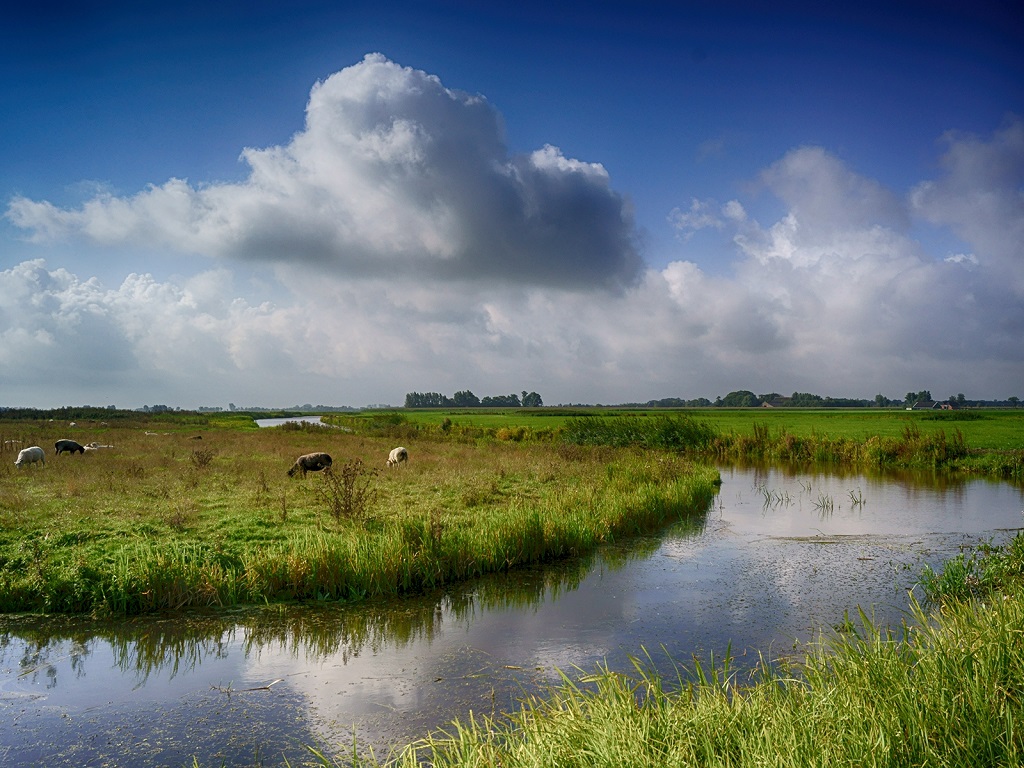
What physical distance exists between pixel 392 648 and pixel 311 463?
14.6 metres

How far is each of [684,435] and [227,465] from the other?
26.7 metres

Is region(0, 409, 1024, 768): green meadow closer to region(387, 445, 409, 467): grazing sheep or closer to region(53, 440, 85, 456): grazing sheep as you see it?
region(387, 445, 409, 467): grazing sheep

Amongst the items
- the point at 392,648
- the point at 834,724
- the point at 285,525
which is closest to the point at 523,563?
the point at 392,648

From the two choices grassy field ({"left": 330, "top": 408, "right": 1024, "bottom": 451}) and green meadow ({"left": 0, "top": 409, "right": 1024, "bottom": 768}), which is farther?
grassy field ({"left": 330, "top": 408, "right": 1024, "bottom": 451})

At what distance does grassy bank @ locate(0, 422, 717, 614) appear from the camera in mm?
10062

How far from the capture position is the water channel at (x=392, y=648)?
253 inches

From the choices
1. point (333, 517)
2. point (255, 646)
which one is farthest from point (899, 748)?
point (333, 517)

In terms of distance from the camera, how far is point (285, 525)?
13.5m

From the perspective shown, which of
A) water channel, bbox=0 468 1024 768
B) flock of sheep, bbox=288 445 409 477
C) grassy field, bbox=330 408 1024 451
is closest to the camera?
water channel, bbox=0 468 1024 768

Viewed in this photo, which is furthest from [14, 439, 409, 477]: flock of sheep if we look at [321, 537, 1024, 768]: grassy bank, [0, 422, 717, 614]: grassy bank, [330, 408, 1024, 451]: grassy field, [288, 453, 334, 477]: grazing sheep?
[330, 408, 1024, 451]: grassy field

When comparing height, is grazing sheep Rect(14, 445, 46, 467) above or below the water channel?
above

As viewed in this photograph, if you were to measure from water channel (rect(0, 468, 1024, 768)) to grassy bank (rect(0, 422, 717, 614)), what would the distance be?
0.51 meters

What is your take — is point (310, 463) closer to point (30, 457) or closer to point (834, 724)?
point (30, 457)

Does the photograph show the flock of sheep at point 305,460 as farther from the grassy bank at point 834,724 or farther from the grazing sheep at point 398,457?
the grassy bank at point 834,724
